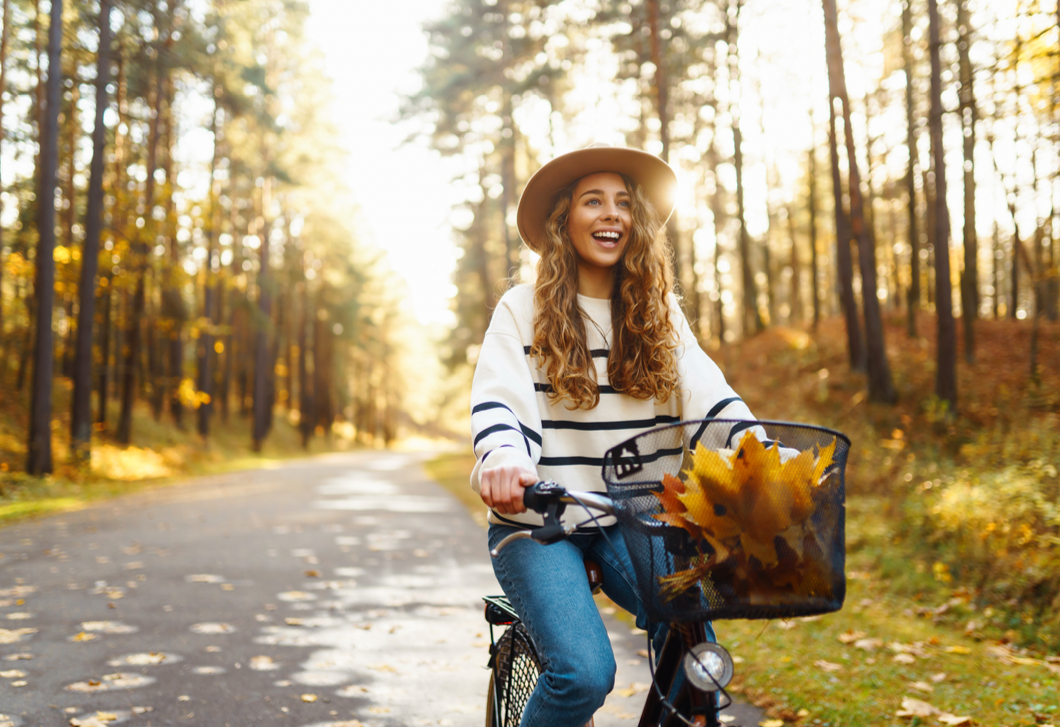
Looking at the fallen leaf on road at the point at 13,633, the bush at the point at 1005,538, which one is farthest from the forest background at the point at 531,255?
the fallen leaf on road at the point at 13,633

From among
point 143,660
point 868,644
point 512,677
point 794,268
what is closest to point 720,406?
point 512,677

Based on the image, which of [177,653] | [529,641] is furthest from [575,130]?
[529,641]

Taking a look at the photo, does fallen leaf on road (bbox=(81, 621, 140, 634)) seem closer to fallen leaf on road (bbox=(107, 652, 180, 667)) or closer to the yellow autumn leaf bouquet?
fallen leaf on road (bbox=(107, 652, 180, 667))

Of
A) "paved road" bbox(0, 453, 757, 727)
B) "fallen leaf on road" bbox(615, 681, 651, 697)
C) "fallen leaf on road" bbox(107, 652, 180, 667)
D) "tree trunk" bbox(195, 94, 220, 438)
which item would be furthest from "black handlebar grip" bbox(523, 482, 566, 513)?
"tree trunk" bbox(195, 94, 220, 438)

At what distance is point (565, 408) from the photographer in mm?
2492

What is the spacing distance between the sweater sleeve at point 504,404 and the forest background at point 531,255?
10.8 inches

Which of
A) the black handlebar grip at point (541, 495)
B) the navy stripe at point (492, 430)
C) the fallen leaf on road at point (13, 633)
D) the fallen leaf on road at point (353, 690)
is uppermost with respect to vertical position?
the navy stripe at point (492, 430)

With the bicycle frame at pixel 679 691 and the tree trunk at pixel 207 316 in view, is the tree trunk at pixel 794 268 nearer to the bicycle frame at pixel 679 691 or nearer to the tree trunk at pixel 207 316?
the tree trunk at pixel 207 316

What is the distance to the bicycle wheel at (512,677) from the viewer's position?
2.69 meters

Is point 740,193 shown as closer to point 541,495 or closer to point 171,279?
point 171,279

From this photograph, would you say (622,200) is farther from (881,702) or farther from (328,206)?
(328,206)

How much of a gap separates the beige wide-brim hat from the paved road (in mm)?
2700

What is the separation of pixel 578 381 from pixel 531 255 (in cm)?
85

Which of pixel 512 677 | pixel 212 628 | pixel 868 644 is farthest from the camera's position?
pixel 212 628
